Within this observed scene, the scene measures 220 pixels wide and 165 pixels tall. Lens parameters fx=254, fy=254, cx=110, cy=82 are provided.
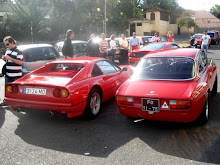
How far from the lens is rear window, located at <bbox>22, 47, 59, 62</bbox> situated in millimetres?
8859

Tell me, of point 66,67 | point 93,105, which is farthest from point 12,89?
point 93,105

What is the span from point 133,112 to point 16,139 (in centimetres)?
214

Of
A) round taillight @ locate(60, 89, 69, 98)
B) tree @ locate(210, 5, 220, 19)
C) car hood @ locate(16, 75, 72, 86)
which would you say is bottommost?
round taillight @ locate(60, 89, 69, 98)

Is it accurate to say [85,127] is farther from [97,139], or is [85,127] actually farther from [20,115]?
[20,115]

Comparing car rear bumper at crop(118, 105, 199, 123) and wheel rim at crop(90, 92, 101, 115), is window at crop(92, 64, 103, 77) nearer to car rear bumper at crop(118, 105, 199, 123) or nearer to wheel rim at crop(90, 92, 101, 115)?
wheel rim at crop(90, 92, 101, 115)

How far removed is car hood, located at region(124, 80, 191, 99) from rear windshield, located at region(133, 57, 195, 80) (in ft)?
0.82

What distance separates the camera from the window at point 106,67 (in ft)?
20.5

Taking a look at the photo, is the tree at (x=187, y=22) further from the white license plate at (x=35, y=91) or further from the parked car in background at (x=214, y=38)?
the white license plate at (x=35, y=91)

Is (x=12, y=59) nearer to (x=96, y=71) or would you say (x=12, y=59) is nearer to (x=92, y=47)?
(x=96, y=71)

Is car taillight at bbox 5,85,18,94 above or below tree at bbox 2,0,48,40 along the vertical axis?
below

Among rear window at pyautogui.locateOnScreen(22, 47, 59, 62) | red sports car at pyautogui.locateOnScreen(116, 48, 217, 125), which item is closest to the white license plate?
red sports car at pyautogui.locateOnScreen(116, 48, 217, 125)

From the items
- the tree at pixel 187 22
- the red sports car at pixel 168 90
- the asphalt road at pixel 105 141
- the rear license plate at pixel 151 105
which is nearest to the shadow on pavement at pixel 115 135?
the asphalt road at pixel 105 141

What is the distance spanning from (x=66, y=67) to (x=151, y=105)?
259 centimetres

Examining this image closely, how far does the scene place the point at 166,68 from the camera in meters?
5.39
